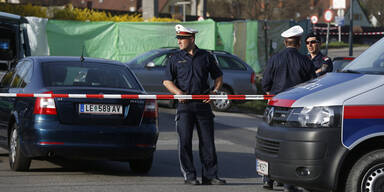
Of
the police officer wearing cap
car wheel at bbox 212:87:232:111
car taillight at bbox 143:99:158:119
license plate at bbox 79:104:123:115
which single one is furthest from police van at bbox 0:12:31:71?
the police officer wearing cap

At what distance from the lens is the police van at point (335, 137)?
674 centimetres

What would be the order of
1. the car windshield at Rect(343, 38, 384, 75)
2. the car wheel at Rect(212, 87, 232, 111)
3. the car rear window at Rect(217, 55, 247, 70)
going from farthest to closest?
the car rear window at Rect(217, 55, 247, 70), the car wheel at Rect(212, 87, 232, 111), the car windshield at Rect(343, 38, 384, 75)

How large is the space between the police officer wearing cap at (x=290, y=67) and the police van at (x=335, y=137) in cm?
175

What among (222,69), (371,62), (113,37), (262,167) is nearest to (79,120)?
(262,167)

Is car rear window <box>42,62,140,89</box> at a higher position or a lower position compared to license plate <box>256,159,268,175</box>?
higher

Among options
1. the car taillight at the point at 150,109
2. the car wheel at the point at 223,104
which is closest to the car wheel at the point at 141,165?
the car taillight at the point at 150,109

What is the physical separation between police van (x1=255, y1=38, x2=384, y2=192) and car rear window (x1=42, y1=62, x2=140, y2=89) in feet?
10.8

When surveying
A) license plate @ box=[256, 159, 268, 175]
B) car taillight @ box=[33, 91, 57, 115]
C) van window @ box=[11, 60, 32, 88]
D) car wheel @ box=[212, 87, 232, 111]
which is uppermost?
van window @ box=[11, 60, 32, 88]

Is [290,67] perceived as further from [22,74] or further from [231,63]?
[231,63]

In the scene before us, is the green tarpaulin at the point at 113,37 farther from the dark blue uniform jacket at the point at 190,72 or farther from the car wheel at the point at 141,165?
the dark blue uniform jacket at the point at 190,72

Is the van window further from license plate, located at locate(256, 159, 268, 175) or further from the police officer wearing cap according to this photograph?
license plate, located at locate(256, 159, 268, 175)

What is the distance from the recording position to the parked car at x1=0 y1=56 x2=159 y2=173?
29.6 ft

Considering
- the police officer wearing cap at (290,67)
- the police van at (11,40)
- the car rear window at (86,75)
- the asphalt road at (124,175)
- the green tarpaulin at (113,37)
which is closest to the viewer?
the asphalt road at (124,175)

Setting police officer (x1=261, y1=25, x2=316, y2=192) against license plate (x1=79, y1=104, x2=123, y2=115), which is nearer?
police officer (x1=261, y1=25, x2=316, y2=192)
